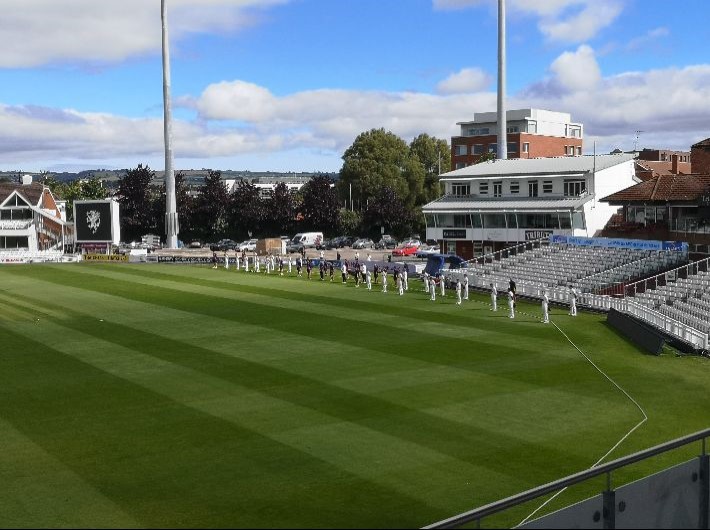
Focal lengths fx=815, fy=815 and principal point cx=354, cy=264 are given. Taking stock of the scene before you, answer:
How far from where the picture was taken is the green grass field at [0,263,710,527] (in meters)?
14.9

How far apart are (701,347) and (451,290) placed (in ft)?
73.9

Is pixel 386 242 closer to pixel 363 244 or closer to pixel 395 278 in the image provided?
pixel 363 244

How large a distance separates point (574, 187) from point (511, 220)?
5.50m

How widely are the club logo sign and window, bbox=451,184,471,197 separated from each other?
3789 centimetres

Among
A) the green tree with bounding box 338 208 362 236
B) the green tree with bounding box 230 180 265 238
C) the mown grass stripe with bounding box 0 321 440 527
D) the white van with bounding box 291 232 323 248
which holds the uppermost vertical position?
the green tree with bounding box 230 180 265 238

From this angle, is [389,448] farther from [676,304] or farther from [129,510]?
[676,304]

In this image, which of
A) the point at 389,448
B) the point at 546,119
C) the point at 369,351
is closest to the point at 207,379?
the point at 369,351

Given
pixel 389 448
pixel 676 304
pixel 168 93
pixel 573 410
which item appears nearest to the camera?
pixel 389 448

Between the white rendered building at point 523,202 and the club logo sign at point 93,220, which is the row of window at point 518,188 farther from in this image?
the club logo sign at point 93,220

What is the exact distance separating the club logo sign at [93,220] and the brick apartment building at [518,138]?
54671 mm

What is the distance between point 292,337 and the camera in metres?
33.0

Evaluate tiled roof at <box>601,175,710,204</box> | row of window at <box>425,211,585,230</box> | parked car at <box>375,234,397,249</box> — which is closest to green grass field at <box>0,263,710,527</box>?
tiled roof at <box>601,175,710,204</box>

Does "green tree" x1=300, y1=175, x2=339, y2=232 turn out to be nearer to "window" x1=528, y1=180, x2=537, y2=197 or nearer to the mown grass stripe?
"window" x1=528, y1=180, x2=537, y2=197

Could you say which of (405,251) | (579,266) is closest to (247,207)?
(405,251)
